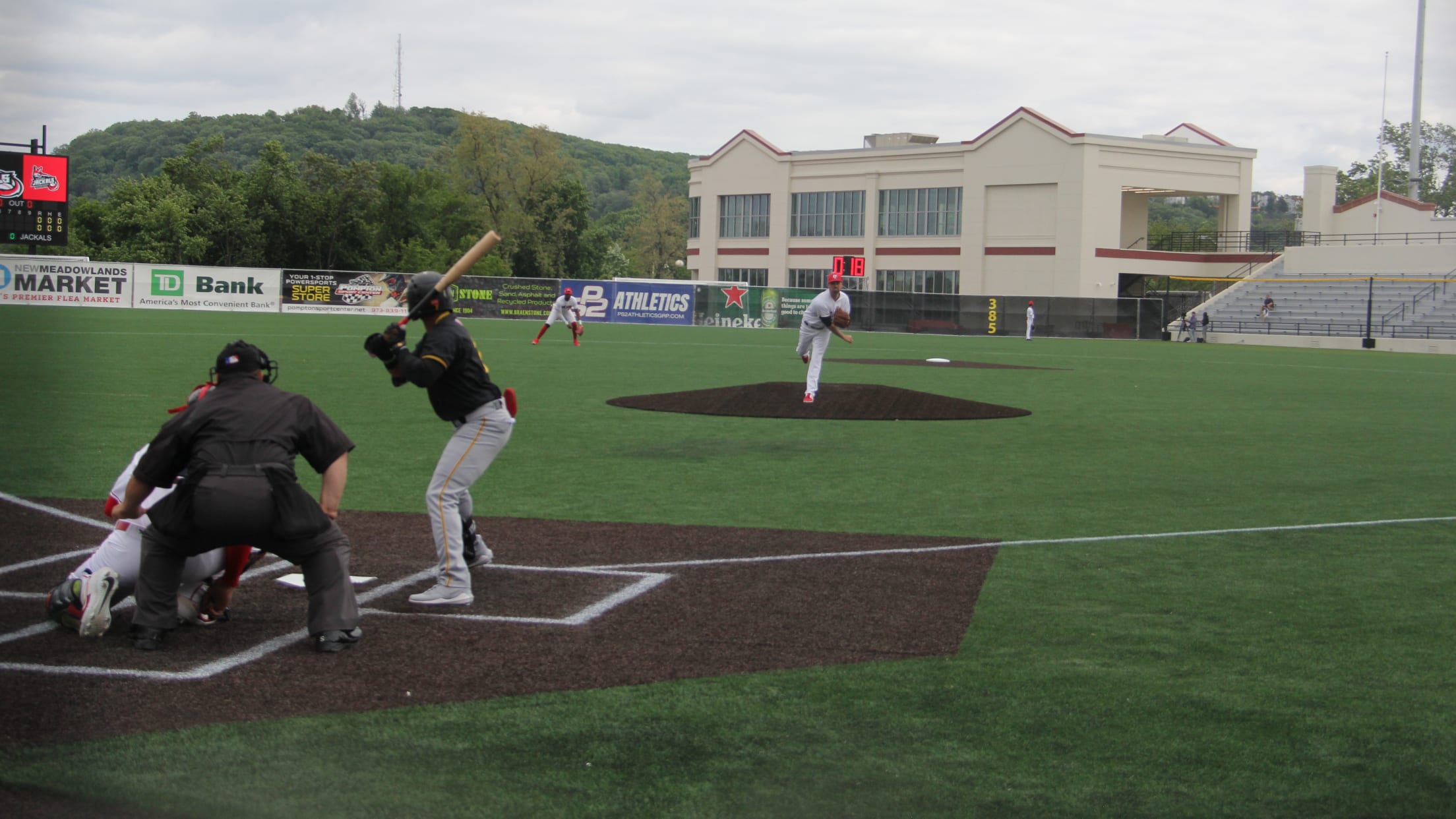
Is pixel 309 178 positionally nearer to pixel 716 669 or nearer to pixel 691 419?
pixel 691 419

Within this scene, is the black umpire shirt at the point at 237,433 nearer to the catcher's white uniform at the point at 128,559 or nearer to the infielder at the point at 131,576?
the infielder at the point at 131,576

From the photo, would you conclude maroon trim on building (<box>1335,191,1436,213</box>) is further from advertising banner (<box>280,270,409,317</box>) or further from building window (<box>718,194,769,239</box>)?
advertising banner (<box>280,270,409,317</box>)

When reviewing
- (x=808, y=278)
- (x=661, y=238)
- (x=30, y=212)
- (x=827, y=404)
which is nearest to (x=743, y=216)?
(x=808, y=278)

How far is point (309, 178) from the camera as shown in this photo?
80.8 m

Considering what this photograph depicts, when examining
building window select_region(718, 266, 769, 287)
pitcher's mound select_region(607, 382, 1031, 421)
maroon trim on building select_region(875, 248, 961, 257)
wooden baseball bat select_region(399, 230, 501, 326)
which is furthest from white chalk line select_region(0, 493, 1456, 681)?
building window select_region(718, 266, 769, 287)

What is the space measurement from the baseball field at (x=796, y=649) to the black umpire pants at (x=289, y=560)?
8.4 inches

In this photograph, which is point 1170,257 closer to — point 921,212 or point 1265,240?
point 1265,240

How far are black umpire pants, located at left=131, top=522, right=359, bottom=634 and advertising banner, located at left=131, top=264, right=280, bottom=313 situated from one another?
47.9 metres

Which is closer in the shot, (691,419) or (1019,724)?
(1019,724)

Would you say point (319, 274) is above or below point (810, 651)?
above

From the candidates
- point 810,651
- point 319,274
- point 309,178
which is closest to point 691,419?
point 810,651

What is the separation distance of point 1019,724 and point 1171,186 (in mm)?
71858

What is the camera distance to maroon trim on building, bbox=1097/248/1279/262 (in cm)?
6919

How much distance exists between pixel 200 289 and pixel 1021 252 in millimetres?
43580
